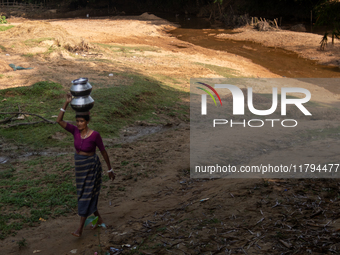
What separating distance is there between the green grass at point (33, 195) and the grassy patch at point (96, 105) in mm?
1314

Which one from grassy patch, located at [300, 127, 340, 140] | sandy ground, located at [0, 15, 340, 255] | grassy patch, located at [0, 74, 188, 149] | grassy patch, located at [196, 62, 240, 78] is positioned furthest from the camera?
grassy patch, located at [196, 62, 240, 78]

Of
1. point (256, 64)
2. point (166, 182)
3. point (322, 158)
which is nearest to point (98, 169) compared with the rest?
point (166, 182)

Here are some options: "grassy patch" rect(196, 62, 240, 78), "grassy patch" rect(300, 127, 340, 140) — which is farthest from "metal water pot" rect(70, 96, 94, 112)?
"grassy patch" rect(196, 62, 240, 78)

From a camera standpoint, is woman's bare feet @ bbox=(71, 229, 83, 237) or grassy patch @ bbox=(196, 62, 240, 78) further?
grassy patch @ bbox=(196, 62, 240, 78)

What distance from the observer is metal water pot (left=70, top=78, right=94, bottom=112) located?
3740 mm

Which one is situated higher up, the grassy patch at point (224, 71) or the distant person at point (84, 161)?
the distant person at point (84, 161)

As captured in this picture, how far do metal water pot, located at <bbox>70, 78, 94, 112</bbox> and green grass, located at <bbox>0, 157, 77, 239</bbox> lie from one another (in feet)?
6.18

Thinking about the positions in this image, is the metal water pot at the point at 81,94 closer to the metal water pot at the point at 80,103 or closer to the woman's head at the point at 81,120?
the metal water pot at the point at 80,103

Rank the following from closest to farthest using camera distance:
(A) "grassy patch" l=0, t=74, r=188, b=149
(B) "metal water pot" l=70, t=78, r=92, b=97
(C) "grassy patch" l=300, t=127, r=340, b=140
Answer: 1. (B) "metal water pot" l=70, t=78, r=92, b=97
2. (A) "grassy patch" l=0, t=74, r=188, b=149
3. (C) "grassy patch" l=300, t=127, r=340, b=140

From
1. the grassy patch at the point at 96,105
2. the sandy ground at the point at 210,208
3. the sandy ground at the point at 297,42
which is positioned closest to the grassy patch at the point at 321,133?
the sandy ground at the point at 210,208

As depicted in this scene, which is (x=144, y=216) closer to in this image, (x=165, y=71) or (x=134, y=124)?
(x=134, y=124)

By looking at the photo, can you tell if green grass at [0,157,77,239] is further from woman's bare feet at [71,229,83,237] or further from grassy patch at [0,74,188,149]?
grassy patch at [0,74,188,149]

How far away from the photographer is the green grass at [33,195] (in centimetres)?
464

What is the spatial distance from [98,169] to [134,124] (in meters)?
5.24
